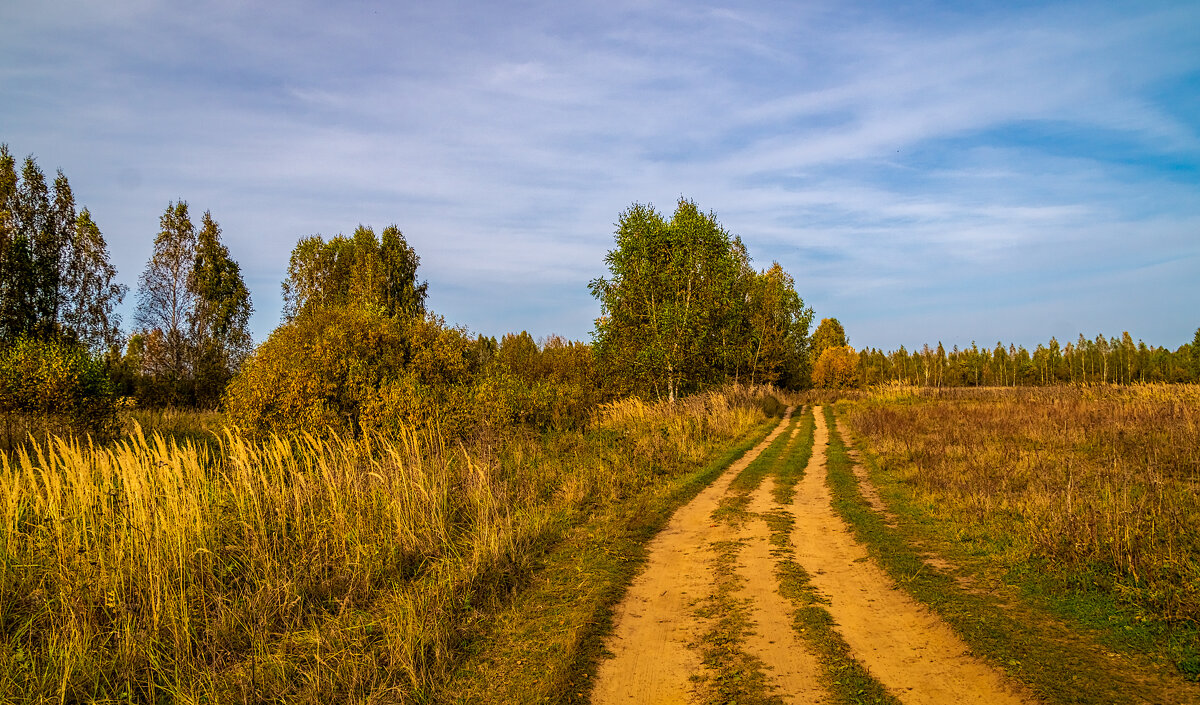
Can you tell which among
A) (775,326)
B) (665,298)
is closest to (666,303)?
(665,298)

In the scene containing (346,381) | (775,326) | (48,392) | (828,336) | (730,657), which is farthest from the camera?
(828,336)

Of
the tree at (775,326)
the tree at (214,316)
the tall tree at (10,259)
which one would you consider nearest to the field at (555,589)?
the tall tree at (10,259)

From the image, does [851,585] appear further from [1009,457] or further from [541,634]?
[1009,457]

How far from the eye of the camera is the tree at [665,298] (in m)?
26.4

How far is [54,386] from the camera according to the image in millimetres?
14859

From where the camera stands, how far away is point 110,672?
16.8 ft

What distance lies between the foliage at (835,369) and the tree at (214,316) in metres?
59.4

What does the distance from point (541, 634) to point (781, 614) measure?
253 cm

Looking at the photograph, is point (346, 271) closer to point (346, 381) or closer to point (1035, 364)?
point (346, 381)

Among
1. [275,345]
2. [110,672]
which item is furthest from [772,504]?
[275,345]

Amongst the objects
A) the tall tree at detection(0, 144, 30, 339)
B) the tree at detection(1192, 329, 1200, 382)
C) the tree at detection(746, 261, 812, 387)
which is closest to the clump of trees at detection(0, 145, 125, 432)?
the tall tree at detection(0, 144, 30, 339)

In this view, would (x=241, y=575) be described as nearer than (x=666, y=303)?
Yes

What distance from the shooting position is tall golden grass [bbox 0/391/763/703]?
16.5 ft

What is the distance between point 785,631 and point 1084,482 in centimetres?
951
